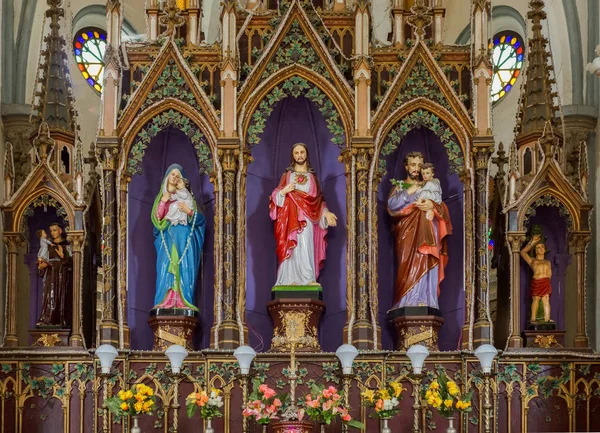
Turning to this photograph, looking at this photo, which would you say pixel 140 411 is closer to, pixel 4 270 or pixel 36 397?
pixel 36 397

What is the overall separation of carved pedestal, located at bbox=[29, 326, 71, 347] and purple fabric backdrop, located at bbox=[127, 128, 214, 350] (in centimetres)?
95

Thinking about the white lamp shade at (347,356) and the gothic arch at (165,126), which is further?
the gothic arch at (165,126)

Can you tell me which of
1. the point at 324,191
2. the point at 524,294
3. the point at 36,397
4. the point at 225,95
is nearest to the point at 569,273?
the point at 524,294

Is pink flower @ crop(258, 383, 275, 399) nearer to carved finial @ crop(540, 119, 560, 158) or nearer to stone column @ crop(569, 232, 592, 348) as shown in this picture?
stone column @ crop(569, 232, 592, 348)

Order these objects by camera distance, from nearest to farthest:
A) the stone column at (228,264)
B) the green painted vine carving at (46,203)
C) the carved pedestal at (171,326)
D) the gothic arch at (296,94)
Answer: the stone column at (228,264)
the carved pedestal at (171,326)
the green painted vine carving at (46,203)
the gothic arch at (296,94)

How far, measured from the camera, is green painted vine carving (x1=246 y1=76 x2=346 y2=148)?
93.6 ft

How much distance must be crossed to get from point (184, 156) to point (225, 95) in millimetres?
1340

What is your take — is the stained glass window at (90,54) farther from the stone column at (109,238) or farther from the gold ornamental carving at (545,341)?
the gold ornamental carving at (545,341)

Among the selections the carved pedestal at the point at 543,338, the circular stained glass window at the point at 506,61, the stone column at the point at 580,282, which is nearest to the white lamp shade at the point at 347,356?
the carved pedestal at the point at 543,338

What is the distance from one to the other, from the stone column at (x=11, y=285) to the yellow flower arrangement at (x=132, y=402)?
2.30m

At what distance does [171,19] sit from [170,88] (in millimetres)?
1026

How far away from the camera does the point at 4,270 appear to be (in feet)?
99.3

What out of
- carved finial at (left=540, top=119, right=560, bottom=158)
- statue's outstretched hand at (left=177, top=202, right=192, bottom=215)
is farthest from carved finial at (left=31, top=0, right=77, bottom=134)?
carved finial at (left=540, top=119, right=560, bottom=158)

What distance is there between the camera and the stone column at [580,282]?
2794 cm
